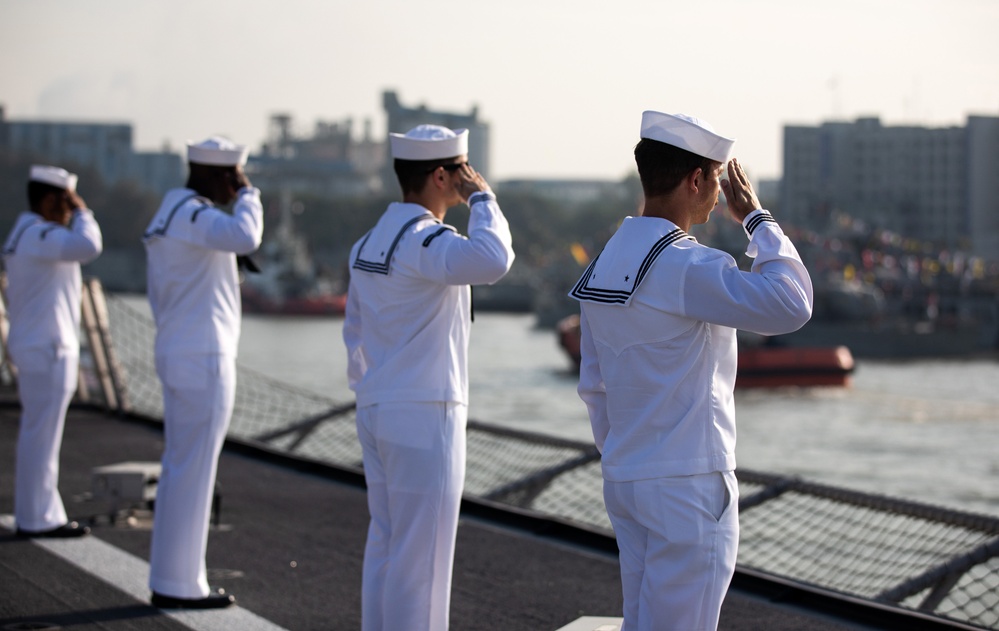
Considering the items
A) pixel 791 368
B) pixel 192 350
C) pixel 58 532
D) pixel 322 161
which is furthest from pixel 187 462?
pixel 322 161

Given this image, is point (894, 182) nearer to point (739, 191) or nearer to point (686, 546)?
point (739, 191)

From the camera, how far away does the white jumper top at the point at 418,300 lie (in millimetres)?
3490

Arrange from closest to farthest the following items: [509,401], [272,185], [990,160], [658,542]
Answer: [658,542] < [509,401] < [990,160] < [272,185]

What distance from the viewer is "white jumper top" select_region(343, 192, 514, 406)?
3.49 m

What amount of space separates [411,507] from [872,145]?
95.9m

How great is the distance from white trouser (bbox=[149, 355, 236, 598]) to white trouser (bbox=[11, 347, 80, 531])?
50.4 inches

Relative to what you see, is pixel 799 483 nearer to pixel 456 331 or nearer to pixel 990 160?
pixel 456 331

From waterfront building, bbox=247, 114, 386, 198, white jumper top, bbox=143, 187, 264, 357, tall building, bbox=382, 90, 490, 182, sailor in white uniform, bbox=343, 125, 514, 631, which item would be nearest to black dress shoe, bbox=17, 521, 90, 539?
white jumper top, bbox=143, 187, 264, 357

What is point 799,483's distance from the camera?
18.8ft

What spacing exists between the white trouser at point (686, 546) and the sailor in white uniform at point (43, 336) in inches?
145

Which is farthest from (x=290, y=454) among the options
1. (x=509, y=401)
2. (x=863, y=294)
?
(x=863, y=294)

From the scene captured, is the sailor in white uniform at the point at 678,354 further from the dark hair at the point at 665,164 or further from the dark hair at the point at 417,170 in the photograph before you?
the dark hair at the point at 417,170

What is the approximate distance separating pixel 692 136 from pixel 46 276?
3.99 m

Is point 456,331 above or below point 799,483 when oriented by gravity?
above
